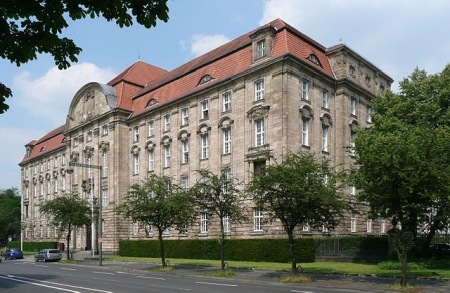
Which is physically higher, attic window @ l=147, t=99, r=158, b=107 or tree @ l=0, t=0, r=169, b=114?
attic window @ l=147, t=99, r=158, b=107

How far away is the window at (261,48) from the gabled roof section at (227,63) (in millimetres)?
927

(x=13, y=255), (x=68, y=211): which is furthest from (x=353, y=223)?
(x=13, y=255)

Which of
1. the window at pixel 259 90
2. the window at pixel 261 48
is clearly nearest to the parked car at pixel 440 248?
the window at pixel 259 90

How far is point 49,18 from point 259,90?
36.6m

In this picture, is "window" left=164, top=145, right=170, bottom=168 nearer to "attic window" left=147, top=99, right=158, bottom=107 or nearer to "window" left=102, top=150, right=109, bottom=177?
"attic window" left=147, top=99, right=158, bottom=107

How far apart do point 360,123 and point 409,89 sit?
1207 cm

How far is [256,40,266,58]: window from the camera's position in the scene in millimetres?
42234

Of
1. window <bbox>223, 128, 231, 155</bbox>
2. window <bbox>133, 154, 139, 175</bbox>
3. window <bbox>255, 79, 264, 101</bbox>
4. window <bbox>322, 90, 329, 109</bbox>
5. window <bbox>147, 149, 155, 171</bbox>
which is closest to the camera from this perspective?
window <bbox>255, 79, 264, 101</bbox>

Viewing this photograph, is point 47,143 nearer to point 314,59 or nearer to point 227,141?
point 227,141

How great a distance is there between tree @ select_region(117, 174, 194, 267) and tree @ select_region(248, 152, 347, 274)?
9289 millimetres

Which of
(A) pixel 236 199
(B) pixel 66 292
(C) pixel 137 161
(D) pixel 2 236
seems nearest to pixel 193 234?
(C) pixel 137 161

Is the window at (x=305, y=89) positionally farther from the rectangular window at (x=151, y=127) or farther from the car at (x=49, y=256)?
the car at (x=49, y=256)

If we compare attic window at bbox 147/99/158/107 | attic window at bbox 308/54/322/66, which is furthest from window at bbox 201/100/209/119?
attic window at bbox 308/54/322/66

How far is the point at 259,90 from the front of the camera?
139 feet
